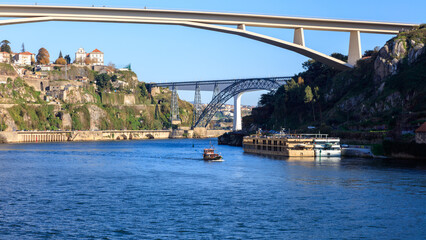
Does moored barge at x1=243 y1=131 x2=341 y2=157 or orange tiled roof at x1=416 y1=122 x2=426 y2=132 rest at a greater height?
orange tiled roof at x1=416 y1=122 x2=426 y2=132

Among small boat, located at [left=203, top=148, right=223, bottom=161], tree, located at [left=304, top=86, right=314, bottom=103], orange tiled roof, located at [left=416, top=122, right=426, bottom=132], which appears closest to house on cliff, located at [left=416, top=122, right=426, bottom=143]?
orange tiled roof, located at [left=416, top=122, right=426, bottom=132]

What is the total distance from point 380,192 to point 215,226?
18.2 metres

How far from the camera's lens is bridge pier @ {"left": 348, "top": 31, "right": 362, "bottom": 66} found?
10436cm

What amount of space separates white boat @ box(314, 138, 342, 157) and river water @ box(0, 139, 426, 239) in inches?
623

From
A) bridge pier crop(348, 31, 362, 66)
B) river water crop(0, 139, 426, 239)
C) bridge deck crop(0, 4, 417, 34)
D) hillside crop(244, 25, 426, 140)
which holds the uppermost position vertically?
bridge deck crop(0, 4, 417, 34)

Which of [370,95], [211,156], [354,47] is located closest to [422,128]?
[211,156]

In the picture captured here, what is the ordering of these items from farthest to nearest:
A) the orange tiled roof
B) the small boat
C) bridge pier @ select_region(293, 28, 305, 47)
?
bridge pier @ select_region(293, 28, 305, 47)
the small boat
the orange tiled roof

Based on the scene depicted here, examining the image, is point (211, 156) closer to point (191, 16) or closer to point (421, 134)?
point (191, 16)

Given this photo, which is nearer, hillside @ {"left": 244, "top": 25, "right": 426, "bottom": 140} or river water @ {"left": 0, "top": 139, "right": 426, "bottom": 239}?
river water @ {"left": 0, "top": 139, "right": 426, "bottom": 239}

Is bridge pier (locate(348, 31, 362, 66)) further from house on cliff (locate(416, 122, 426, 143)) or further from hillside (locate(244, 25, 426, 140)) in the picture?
house on cliff (locate(416, 122, 426, 143))

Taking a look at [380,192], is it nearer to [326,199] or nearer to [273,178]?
[326,199]

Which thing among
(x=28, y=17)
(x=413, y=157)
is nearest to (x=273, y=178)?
(x=413, y=157)

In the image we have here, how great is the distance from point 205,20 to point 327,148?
27987 millimetres

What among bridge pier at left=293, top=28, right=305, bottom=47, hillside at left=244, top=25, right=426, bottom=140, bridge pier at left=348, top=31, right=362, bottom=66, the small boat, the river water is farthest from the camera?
bridge pier at left=348, top=31, right=362, bottom=66
